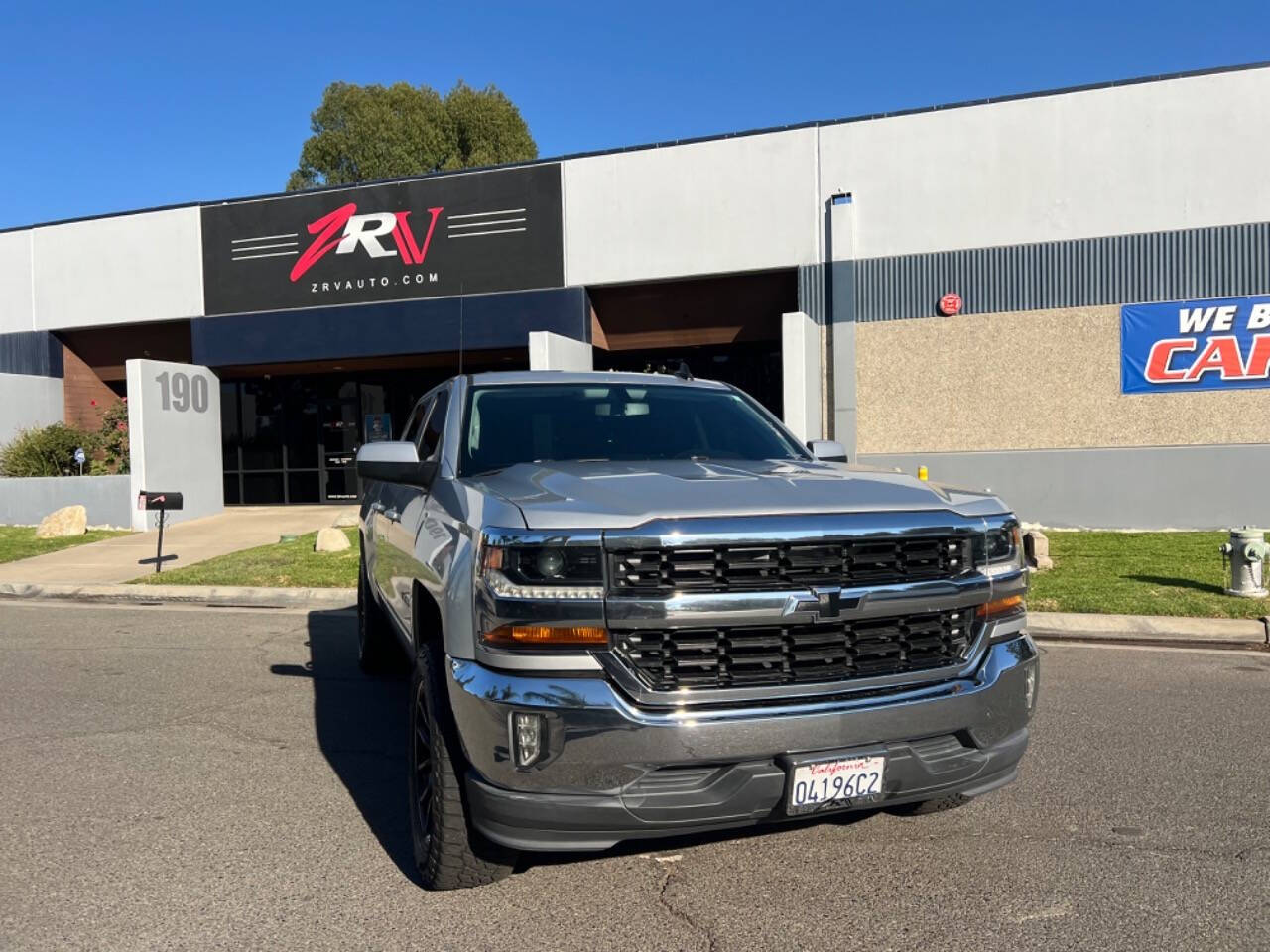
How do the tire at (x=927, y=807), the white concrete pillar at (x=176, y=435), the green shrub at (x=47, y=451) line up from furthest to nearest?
1. the green shrub at (x=47, y=451)
2. the white concrete pillar at (x=176, y=435)
3. the tire at (x=927, y=807)

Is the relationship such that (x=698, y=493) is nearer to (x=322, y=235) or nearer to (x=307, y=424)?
(x=322, y=235)

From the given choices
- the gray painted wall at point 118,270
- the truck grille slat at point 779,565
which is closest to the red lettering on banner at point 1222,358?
the truck grille slat at point 779,565

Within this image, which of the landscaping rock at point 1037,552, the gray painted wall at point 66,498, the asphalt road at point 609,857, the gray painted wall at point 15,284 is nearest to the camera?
the asphalt road at point 609,857

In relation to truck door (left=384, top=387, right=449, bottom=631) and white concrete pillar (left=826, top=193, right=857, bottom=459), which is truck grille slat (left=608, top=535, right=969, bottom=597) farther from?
white concrete pillar (left=826, top=193, right=857, bottom=459)

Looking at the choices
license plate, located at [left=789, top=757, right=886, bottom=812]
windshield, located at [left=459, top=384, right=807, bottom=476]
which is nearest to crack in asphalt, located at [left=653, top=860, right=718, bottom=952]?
license plate, located at [left=789, top=757, right=886, bottom=812]

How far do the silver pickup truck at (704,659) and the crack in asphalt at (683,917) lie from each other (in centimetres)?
41

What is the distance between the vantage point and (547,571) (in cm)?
304

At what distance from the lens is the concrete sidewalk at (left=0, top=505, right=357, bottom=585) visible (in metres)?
12.9

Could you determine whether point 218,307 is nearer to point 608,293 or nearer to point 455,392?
point 608,293

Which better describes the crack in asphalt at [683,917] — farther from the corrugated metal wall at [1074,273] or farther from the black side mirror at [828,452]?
the corrugated metal wall at [1074,273]

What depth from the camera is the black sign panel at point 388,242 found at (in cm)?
1781

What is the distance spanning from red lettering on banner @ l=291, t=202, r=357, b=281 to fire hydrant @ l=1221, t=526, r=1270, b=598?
1540 cm

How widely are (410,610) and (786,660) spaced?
6.11 ft

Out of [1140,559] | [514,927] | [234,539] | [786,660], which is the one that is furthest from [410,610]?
[234,539]
